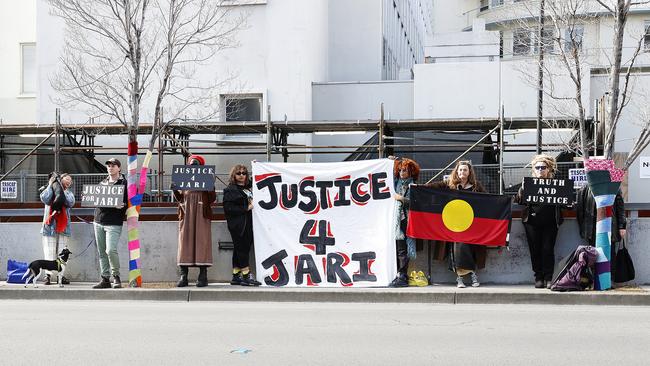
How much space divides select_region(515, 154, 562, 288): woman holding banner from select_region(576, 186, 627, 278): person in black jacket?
1.13 ft

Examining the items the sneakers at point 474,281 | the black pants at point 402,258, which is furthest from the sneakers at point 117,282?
the sneakers at point 474,281

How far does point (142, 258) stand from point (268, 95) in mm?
11476

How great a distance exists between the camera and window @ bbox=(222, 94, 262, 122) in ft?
79.3

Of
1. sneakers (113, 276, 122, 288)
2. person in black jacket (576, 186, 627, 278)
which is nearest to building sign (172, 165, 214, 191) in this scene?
sneakers (113, 276, 122, 288)

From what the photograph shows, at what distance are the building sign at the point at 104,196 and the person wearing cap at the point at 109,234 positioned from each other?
0.11m

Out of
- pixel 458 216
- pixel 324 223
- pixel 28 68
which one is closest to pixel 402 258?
pixel 458 216

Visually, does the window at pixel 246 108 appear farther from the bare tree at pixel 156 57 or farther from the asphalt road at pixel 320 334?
the asphalt road at pixel 320 334

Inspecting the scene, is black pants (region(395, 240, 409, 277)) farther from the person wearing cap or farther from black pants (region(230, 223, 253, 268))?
the person wearing cap

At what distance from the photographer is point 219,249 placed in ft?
42.8

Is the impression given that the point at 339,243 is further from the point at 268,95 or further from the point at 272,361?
the point at 268,95

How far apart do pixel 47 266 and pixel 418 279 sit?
5.82m

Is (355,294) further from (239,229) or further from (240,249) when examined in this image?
(239,229)

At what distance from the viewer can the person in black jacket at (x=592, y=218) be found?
11617 mm

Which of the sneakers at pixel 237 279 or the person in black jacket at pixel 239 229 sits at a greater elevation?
the person in black jacket at pixel 239 229
